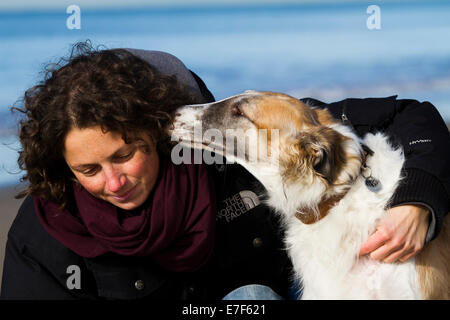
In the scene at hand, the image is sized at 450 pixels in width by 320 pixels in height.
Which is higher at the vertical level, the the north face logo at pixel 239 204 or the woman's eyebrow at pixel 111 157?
the woman's eyebrow at pixel 111 157

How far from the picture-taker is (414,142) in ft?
9.01

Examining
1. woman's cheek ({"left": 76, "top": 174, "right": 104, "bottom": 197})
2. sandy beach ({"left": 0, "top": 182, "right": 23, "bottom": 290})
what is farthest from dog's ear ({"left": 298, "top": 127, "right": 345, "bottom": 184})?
sandy beach ({"left": 0, "top": 182, "right": 23, "bottom": 290})

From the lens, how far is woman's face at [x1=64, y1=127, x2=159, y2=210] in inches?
98.9

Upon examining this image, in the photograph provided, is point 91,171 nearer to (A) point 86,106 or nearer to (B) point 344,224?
(A) point 86,106

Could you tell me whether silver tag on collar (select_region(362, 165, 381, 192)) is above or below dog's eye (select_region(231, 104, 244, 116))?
below

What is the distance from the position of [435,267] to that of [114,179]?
5.13 feet

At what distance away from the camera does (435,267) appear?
2592 millimetres

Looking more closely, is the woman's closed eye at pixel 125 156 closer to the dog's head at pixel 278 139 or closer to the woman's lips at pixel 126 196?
the woman's lips at pixel 126 196

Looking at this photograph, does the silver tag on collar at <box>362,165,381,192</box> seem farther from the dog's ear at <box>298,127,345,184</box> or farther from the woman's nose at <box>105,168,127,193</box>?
the woman's nose at <box>105,168,127,193</box>

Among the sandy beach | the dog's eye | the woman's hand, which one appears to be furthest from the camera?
the sandy beach

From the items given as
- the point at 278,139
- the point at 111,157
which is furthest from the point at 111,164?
the point at 278,139

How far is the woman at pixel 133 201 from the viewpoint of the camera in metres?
2.53

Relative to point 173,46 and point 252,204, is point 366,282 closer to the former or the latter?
point 252,204

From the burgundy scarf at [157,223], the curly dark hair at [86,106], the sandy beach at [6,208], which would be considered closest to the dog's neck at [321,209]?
the burgundy scarf at [157,223]
